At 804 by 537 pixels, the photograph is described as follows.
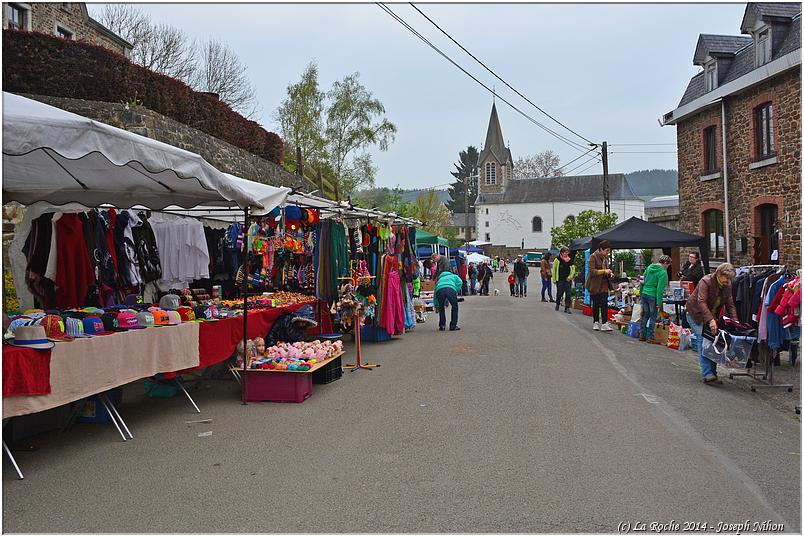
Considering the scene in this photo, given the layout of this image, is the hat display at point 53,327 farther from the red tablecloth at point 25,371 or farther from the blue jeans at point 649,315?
the blue jeans at point 649,315

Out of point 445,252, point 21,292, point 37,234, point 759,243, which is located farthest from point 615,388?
point 445,252

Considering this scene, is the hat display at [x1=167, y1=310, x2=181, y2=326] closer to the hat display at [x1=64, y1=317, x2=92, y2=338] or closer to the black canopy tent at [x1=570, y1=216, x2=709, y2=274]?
the hat display at [x1=64, y1=317, x2=92, y2=338]

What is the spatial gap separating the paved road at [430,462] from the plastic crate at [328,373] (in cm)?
13

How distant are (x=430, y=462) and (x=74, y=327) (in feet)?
11.5

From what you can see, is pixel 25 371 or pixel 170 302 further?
pixel 170 302

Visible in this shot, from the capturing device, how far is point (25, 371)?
196 inches

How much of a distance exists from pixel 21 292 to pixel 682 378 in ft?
33.6

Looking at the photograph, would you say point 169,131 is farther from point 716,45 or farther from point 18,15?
point 716,45

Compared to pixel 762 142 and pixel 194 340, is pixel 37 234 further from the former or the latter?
pixel 762 142

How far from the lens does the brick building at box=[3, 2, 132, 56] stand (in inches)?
934

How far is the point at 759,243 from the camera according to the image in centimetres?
1939

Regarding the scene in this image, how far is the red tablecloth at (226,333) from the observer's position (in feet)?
24.4

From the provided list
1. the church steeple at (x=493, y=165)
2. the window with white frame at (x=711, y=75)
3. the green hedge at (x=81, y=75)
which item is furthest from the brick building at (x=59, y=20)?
the church steeple at (x=493, y=165)

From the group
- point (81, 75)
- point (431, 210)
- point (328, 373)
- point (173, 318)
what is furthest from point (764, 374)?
point (431, 210)
